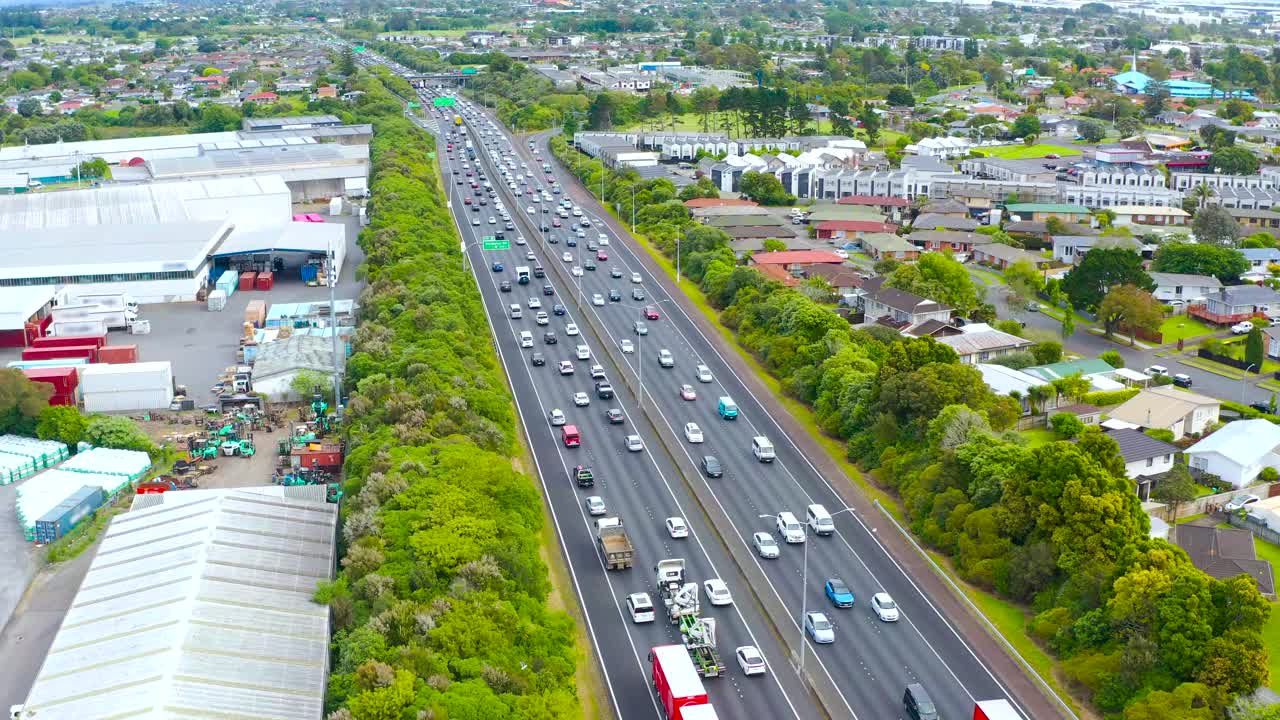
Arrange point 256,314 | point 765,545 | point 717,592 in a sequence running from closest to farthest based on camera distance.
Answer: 1. point 717,592
2. point 765,545
3. point 256,314

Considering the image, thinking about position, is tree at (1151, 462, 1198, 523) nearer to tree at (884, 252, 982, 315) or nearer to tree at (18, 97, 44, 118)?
tree at (884, 252, 982, 315)

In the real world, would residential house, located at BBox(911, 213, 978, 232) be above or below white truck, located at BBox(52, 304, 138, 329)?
below

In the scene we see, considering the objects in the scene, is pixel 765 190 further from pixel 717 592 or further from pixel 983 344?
pixel 717 592

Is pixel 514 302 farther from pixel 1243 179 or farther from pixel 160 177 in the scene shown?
pixel 1243 179

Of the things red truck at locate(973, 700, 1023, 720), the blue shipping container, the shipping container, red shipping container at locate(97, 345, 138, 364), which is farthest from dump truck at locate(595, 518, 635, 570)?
the shipping container

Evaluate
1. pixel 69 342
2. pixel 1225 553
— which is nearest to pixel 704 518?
pixel 1225 553

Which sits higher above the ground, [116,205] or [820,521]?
[116,205]
